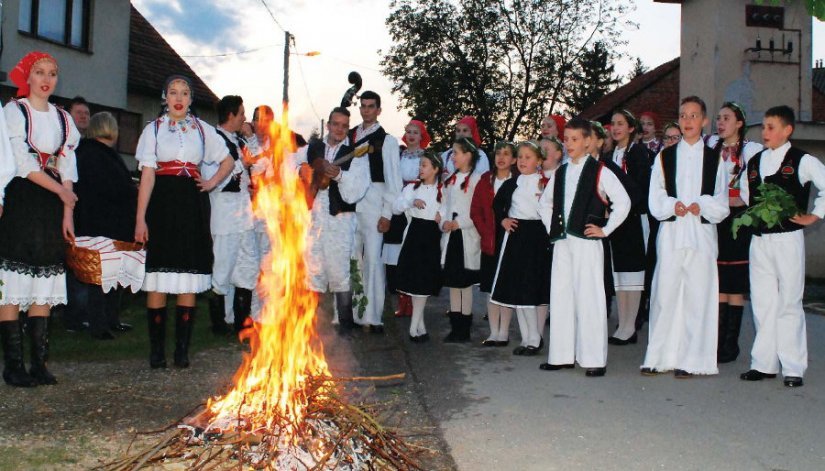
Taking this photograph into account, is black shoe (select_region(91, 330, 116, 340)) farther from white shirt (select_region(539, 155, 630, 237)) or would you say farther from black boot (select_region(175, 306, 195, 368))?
white shirt (select_region(539, 155, 630, 237))

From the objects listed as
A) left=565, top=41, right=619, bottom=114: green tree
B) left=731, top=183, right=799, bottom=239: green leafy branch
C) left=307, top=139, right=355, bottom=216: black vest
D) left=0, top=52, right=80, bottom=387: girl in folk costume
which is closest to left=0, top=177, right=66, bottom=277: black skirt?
left=0, top=52, right=80, bottom=387: girl in folk costume

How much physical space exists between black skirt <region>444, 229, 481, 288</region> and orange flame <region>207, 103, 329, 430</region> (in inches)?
136

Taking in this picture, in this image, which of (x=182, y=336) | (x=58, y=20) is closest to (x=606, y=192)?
(x=182, y=336)

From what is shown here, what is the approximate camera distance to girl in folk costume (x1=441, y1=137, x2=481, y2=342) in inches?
330

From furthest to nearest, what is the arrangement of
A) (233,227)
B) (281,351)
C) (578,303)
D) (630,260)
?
1. (630,260)
2. (233,227)
3. (578,303)
4. (281,351)

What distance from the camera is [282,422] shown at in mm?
3803

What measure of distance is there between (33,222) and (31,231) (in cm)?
7

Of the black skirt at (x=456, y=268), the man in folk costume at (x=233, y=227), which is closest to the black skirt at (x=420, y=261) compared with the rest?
the black skirt at (x=456, y=268)

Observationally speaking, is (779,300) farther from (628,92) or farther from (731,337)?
(628,92)

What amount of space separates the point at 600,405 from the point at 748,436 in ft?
3.37

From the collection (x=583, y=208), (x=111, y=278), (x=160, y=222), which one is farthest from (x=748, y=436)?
(x=111, y=278)

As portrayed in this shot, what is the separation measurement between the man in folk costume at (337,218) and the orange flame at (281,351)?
3356 mm

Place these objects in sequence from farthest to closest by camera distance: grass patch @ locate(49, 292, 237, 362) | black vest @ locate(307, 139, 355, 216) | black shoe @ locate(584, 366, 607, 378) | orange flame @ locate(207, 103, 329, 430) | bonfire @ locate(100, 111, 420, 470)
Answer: black vest @ locate(307, 139, 355, 216) → grass patch @ locate(49, 292, 237, 362) → black shoe @ locate(584, 366, 607, 378) → orange flame @ locate(207, 103, 329, 430) → bonfire @ locate(100, 111, 420, 470)

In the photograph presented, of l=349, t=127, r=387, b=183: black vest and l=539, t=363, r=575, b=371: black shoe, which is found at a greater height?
l=349, t=127, r=387, b=183: black vest
